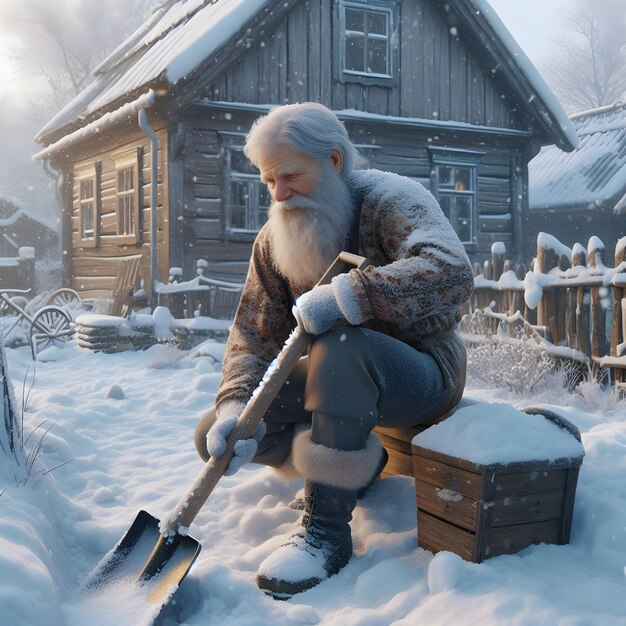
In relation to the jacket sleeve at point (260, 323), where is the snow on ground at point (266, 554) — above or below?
below

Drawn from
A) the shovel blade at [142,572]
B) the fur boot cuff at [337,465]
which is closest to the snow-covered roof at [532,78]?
the fur boot cuff at [337,465]

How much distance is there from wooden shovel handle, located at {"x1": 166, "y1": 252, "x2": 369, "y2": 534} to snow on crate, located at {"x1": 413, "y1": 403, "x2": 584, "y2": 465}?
468 millimetres

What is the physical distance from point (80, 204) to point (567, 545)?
39.1 feet

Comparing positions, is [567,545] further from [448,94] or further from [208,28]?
[448,94]

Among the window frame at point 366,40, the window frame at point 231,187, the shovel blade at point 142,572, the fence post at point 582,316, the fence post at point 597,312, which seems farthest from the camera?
the window frame at point 366,40

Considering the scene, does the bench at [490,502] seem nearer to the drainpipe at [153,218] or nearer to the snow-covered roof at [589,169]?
the drainpipe at [153,218]

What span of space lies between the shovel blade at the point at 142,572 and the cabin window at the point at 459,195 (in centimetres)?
918

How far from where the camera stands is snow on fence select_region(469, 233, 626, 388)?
15.9 feet

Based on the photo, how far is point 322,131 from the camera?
239cm

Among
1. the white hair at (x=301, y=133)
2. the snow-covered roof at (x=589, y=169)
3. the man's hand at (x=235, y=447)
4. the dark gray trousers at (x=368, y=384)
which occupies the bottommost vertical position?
the man's hand at (x=235, y=447)

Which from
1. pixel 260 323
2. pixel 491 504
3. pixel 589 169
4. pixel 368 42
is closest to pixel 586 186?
pixel 589 169

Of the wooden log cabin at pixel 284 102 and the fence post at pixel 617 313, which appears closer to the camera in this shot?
the fence post at pixel 617 313

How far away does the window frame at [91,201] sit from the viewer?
11.7 m

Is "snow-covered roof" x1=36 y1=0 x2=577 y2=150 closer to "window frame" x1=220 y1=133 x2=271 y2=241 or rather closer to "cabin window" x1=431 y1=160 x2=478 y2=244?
"window frame" x1=220 y1=133 x2=271 y2=241
